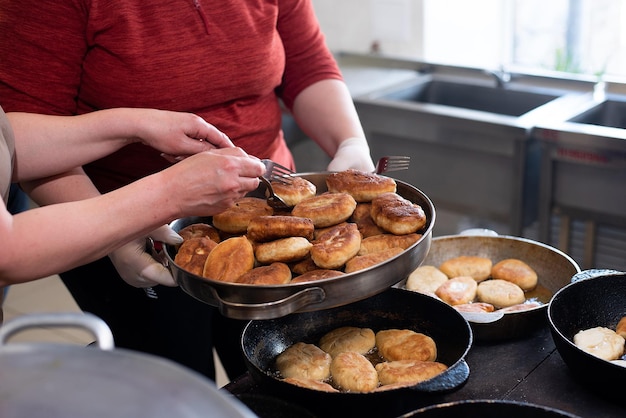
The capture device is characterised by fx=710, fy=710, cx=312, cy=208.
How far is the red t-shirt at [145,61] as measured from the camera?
1455 millimetres

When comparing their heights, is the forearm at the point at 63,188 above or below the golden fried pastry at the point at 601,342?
above

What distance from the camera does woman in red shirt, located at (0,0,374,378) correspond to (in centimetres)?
146

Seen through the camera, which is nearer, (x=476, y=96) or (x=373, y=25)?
(x=476, y=96)

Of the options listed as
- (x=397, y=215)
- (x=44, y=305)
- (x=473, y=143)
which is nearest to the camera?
(x=397, y=215)

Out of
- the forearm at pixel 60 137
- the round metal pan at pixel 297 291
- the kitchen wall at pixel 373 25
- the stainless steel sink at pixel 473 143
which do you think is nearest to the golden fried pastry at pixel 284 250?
the round metal pan at pixel 297 291

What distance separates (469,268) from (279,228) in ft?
1.75

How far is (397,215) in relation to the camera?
124 centimetres

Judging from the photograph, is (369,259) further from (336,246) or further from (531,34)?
(531,34)

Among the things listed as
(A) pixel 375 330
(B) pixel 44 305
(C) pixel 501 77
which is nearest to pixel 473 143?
(C) pixel 501 77

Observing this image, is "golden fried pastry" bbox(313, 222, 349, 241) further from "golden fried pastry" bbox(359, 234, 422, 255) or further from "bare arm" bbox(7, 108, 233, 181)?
"bare arm" bbox(7, 108, 233, 181)

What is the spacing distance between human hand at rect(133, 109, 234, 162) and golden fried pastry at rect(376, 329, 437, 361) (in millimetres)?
→ 525

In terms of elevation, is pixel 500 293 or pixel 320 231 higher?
pixel 320 231

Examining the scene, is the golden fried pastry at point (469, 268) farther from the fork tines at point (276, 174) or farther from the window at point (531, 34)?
the window at point (531, 34)

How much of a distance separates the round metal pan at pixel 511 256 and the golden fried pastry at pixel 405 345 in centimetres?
10
